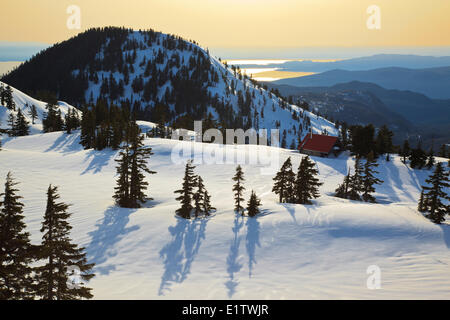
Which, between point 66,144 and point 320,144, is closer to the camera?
point 66,144

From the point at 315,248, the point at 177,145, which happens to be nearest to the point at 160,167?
the point at 177,145

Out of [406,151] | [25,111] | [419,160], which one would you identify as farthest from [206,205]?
[25,111]

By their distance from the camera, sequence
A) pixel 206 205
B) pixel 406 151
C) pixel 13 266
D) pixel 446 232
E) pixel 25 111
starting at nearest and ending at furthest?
1. pixel 13 266
2. pixel 446 232
3. pixel 206 205
4. pixel 406 151
5. pixel 25 111

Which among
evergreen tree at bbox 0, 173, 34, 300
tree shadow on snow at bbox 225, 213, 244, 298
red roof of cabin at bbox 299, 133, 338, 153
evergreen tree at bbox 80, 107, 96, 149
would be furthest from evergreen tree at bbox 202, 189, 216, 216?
red roof of cabin at bbox 299, 133, 338, 153

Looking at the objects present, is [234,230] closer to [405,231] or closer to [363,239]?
[363,239]

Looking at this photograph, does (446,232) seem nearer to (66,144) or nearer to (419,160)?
(419,160)

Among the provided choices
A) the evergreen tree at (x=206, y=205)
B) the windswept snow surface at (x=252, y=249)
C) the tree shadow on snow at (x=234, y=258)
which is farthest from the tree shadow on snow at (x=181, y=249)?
the tree shadow on snow at (x=234, y=258)
